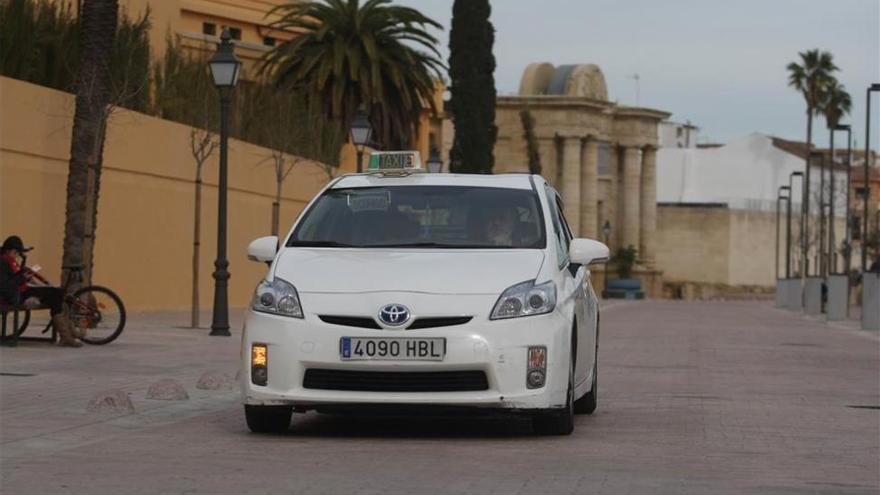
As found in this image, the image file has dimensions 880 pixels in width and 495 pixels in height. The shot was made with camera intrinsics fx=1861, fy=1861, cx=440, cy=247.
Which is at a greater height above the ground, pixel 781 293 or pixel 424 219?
pixel 424 219

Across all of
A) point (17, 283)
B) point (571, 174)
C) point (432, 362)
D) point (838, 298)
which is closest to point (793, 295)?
point (838, 298)

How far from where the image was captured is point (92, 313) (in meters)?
20.7

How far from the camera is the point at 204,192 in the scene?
39.4 metres

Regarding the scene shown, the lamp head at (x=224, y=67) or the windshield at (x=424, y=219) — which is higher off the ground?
the lamp head at (x=224, y=67)

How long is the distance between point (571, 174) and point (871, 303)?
73.1m

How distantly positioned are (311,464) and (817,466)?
2893mm

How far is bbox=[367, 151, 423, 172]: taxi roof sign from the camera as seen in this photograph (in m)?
13.2

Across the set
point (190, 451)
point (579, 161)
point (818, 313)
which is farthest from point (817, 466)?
point (579, 161)

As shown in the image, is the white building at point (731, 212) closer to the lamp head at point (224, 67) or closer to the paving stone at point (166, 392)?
the lamp head at point (224, 67)

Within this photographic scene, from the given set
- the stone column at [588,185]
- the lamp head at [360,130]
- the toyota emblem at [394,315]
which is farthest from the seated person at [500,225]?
the stone column at [588,185]

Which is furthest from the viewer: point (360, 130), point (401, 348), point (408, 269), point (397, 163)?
point (360, 130)

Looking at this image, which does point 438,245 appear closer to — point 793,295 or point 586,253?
point 586,253

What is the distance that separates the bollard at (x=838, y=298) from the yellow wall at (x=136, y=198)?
61.9 feet

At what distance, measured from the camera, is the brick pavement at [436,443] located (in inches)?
369
